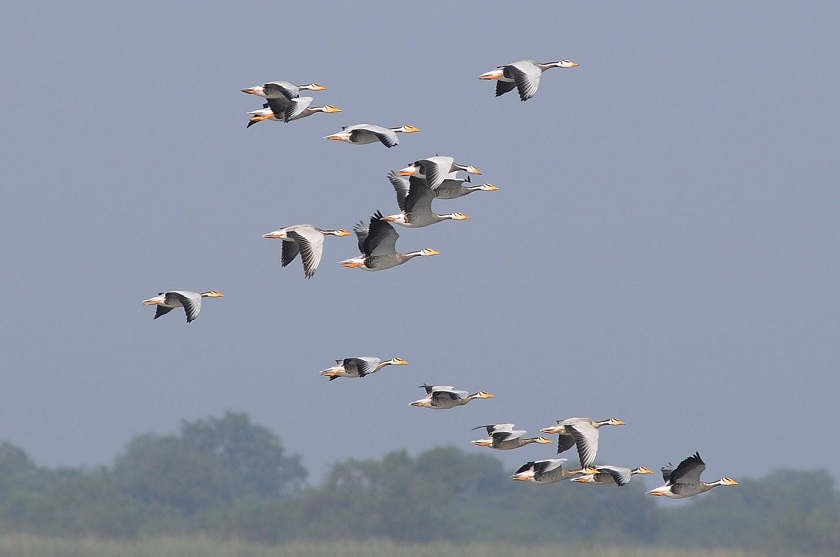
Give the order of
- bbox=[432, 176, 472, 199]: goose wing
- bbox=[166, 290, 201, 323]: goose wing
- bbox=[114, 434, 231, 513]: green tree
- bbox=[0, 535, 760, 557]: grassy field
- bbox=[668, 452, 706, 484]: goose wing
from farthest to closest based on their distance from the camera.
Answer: bbox=[114, 434, 231, 513]: green tree
bbox=[0, 535, 760, 557]: grassy field
bbox=[432, 176, 472, 199]: goose wing
bbox=[166, 290, 201, 323]: goose wing
bbox=[668, 452, 706, 484]: goose wing

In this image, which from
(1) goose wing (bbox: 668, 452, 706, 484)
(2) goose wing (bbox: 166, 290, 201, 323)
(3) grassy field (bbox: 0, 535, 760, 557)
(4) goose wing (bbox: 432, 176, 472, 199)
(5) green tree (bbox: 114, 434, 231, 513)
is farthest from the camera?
(5) green tree (bbox: 114, 434, 231, 513)

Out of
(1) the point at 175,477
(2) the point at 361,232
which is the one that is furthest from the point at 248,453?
(2) the point at 361,232

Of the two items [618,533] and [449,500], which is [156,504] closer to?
[449,500]

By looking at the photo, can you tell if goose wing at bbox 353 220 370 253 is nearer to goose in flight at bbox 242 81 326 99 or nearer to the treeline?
goose in flight at bbox 242 81 326 99

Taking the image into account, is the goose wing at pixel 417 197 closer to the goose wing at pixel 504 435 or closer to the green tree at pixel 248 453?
the goose wing at pixel 504 435

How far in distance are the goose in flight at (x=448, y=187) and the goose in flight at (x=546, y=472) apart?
4.46 m

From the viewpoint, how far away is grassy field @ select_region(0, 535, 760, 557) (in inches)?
2163

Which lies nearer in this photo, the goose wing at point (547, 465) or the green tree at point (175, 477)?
the goose wing at point (547, 465)

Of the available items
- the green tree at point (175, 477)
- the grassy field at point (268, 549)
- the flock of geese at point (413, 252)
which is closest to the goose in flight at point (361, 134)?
the flock of geese at point (413, 252)

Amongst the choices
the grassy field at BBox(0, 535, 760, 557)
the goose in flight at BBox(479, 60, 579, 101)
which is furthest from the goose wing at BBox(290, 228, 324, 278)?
the grassy field at BBox(0, 535, 760, 557)

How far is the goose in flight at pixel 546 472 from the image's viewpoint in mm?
24141

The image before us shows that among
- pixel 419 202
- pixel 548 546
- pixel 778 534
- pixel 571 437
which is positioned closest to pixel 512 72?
pixel 419 202

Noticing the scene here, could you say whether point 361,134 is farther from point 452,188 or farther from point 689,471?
point 689,471

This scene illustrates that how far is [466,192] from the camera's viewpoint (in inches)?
1024
